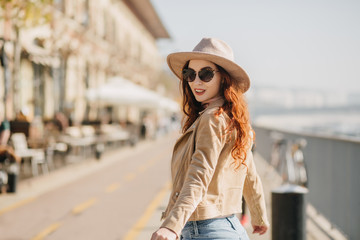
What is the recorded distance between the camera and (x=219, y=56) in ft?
8.61

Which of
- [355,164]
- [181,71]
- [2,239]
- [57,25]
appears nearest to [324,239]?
[355,164]

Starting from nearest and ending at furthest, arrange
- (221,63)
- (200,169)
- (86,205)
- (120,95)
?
(200,169) → (221,63) → (86,205) → (120,95)

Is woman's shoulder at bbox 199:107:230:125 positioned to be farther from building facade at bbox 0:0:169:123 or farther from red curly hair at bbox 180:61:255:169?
building facade at bbox 0:0:169:123

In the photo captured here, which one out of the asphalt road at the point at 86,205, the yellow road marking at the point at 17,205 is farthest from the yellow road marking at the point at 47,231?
the yellow road marking at the point at 17,205

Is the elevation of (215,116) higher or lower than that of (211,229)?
higher

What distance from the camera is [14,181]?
33.4ft

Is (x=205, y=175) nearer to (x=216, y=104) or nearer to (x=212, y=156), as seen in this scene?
(x=212, y=156)

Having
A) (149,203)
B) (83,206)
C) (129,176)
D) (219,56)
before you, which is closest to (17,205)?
(83,206)

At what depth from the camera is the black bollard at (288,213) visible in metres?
5.28

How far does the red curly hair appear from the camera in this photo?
2537 mm

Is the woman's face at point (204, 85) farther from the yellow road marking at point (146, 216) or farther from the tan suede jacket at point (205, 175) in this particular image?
the yellow road marking at point (146, 216)

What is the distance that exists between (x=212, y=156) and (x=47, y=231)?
5.30 metres

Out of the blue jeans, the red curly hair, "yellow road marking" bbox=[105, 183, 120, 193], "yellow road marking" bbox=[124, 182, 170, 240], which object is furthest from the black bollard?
"yellow road marking" bbox=[105, 183, 120, 193]

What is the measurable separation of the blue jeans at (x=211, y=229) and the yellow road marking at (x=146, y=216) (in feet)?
14.3
